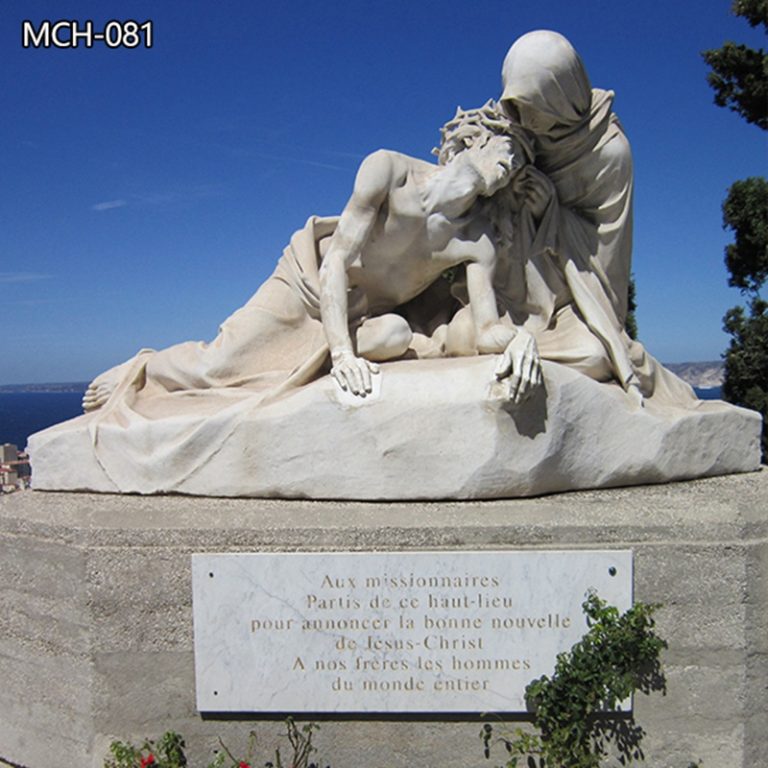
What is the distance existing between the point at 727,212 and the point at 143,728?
338 inches

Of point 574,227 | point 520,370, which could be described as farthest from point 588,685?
point 574,227

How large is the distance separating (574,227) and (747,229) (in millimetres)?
6352

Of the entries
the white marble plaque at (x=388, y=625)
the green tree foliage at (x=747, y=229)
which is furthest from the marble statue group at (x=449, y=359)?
the green tree foliage at (x=747, y=229)

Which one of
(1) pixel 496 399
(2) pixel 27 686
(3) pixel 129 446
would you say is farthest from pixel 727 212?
(2) pixel 27 686

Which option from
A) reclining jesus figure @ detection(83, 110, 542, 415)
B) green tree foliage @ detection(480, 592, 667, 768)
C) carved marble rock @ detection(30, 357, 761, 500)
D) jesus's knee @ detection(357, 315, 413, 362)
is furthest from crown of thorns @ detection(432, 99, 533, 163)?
green tree foliage @ detection(480, 592, 667, 768)

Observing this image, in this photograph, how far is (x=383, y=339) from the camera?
3123mm

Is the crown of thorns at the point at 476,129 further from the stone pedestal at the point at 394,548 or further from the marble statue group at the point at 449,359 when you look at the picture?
the stone pedestal at the point at 394,548

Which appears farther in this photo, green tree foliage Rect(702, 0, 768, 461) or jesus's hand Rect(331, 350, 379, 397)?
green tree foliage Rect(702, 0, 768, 461)

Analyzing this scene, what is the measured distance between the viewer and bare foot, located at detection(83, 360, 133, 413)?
3514 mm

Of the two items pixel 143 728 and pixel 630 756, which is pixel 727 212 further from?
pixel 143 728

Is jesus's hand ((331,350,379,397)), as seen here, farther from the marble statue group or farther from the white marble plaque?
the white marble plaque

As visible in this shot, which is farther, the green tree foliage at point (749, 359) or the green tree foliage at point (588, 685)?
the green tree foliage at point (749, 359)

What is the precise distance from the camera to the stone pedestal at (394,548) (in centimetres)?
257

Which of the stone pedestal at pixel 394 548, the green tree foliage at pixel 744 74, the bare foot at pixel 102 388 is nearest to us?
the stone pedestal at pixel 394 548
